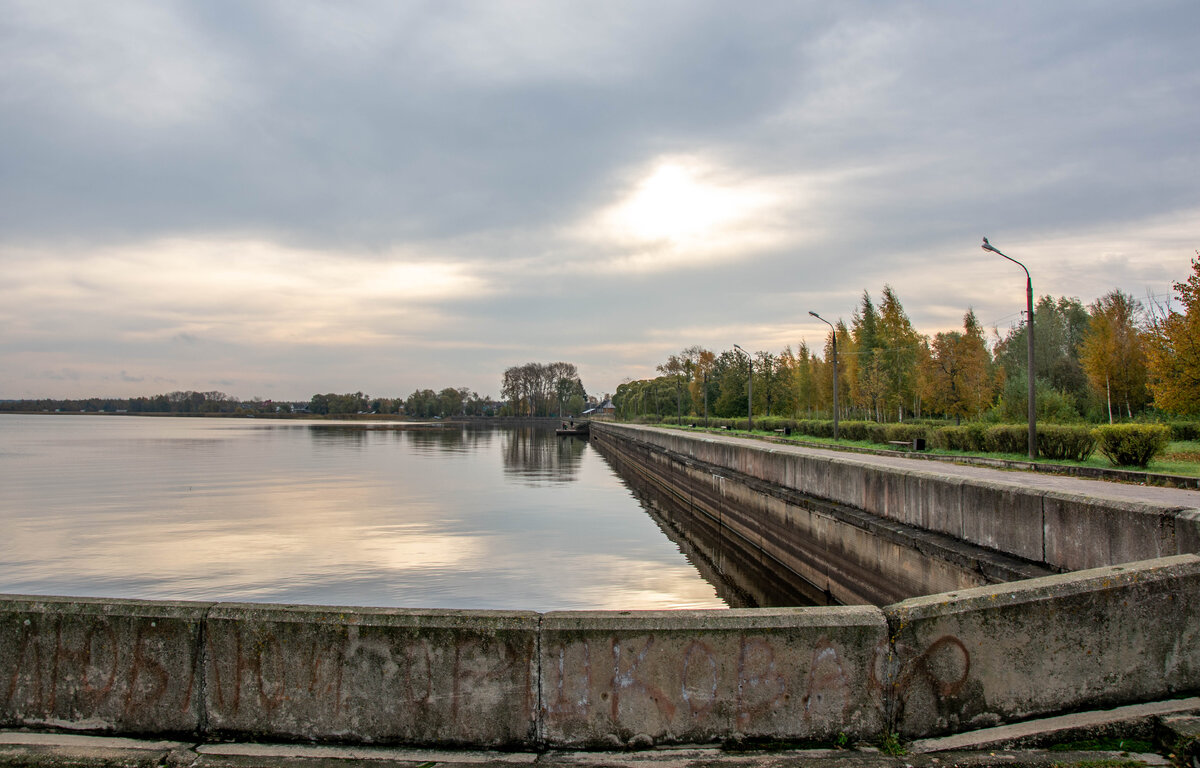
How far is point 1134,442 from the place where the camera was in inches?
644

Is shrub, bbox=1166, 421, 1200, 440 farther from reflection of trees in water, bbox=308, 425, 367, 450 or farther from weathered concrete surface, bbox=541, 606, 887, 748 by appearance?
reflection of trees in water, bbox=308, 425, 367, 450

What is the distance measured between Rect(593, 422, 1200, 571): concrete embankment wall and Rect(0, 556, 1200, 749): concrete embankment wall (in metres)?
2.63

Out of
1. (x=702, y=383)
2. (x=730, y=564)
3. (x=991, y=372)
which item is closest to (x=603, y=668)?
(x=730, y=564)

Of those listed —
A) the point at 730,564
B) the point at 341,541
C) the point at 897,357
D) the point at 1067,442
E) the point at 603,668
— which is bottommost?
Answer: the point at 730,564

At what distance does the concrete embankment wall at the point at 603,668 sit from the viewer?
412cm

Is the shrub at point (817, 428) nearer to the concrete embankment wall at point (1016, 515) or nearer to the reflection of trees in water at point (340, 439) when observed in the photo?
the concrete embankment wall at point (1016, 515)

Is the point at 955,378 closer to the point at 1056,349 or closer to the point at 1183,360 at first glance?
the point at 1183,360

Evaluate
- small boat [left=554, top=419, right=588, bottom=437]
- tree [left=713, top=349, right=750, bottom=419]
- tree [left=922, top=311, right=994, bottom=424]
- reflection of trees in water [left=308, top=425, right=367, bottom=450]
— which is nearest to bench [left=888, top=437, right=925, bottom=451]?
tree [left=922, top=311, right=994, bottom=424]

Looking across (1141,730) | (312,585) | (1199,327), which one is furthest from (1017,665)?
(1199,327)

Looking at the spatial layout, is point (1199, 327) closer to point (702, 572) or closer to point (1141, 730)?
point (702, 572)

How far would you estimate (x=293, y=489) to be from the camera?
35219mm

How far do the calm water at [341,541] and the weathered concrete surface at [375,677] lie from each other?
32.4 ft

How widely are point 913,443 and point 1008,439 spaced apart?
17.5 ft

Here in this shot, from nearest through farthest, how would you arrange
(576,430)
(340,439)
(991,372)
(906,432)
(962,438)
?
(962,438) < (906,432) < (991,372) < (340,439) < (576,430)
